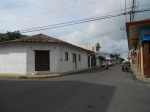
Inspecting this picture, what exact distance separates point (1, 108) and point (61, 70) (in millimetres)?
17595

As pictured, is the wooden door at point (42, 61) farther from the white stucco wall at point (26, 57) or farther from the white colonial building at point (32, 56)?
the white stucco wall at point (26, 57)

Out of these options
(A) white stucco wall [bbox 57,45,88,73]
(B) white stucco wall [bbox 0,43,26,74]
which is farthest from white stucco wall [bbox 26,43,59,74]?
(A) white stucco wall [bbox 57,45,88,73]

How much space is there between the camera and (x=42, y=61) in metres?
22.5

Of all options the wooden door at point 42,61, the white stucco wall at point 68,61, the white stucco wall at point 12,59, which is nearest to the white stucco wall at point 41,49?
the wooden door at point 42,61

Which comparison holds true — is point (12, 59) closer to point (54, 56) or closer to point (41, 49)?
point (41, 49)

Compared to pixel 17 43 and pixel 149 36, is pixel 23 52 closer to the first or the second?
pixel 17 43

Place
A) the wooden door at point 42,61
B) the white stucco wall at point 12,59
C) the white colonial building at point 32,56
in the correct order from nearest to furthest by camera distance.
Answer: the white colonial building at point 32,56 < the white stucco wall at point 12,59 < the wooden door at point 42,61

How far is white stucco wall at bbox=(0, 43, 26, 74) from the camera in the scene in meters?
21.8

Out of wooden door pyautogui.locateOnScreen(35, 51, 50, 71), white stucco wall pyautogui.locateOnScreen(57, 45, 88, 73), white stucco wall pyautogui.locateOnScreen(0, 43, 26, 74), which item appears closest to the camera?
white stucco wall pyautogui.locateOnScreen(0, 43, 26, 74)

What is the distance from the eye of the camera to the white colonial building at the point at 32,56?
71.1 ft

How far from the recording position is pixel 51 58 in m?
22.8

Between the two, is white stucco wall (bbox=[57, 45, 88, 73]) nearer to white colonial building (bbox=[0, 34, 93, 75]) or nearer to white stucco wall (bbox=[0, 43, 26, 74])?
white colonial building (bbox=[0, 34, 93, 75])

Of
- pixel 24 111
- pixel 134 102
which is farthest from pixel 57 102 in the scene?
pixel 134 102

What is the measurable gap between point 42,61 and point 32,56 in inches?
53.6
